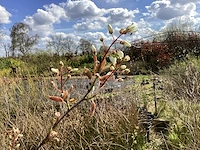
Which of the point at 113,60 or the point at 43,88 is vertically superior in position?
the point at 113,60

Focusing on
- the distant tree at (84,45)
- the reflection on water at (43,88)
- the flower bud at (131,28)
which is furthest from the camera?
the distant tree at (84,45)

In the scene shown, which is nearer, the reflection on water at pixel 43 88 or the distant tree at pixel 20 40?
the reflection on water at pixel 43 88

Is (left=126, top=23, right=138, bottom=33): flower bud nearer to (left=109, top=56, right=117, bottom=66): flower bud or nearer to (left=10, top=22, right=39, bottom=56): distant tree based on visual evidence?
(left=109, top=56, right=117, bottom=66): flower bud

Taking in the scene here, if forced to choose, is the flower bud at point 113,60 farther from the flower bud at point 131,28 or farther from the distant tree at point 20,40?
the distant tree at point 20,40

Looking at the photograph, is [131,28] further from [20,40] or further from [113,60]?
[20,40]

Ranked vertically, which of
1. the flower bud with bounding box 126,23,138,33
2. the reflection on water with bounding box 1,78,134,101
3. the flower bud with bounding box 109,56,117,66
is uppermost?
the flower bud with bounding box 126,23,138,33

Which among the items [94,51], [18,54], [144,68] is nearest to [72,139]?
[94,51]

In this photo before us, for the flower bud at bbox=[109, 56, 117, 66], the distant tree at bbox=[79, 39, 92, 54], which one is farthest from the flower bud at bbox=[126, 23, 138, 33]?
the distant tree at bbox=[79, 39, 92, 54]

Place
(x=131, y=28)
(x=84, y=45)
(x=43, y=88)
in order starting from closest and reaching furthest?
(x=131, y=28) < (x=43, y=88) < (x=84, y=45)

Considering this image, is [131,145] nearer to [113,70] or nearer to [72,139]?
[72,139]

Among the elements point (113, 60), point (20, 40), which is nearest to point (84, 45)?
A: point (20, 40)

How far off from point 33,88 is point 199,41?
35.5 ft

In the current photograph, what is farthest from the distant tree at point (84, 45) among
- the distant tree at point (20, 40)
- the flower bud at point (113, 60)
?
the flower bud at point (113, 60)

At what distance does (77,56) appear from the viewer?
2097cm
